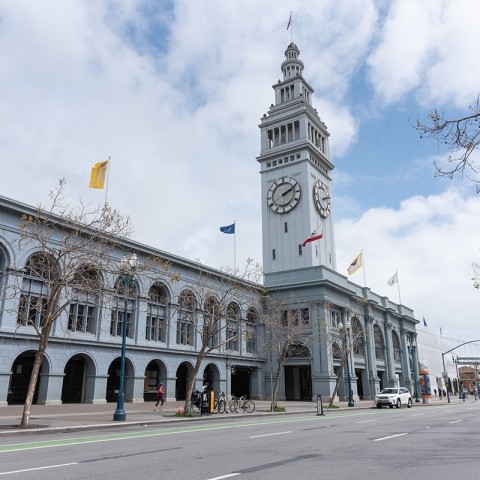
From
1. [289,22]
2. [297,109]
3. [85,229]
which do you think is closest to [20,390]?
[85,229]

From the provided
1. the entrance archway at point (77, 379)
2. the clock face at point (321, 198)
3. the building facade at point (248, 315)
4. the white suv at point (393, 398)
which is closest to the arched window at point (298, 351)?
the building facade at point (248, 315)

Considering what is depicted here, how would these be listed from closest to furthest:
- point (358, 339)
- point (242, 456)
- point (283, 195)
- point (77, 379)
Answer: point (242, 456) → point (77, 379) → point (358, 339) → point (283, 195)

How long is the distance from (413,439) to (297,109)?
55.0 metres

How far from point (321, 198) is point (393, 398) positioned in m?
28.8

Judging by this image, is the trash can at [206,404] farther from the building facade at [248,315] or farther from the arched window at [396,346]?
the arched window at [396,346]

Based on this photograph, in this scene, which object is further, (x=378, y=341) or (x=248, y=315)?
(x=378, y=341)

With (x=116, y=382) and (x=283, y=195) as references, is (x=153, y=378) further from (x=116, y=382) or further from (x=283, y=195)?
(x=283, y=195)

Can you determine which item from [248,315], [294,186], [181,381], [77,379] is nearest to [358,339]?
[248,315]

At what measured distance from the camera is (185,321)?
41406mm

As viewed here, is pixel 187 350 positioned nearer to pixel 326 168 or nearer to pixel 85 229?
pixel 85 229

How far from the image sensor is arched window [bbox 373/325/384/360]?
60.5 meters

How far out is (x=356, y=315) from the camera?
5562 cm

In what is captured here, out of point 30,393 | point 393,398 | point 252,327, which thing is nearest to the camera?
point 30,393

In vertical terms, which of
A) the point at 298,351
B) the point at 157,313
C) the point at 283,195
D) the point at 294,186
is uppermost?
the point at 294,186
